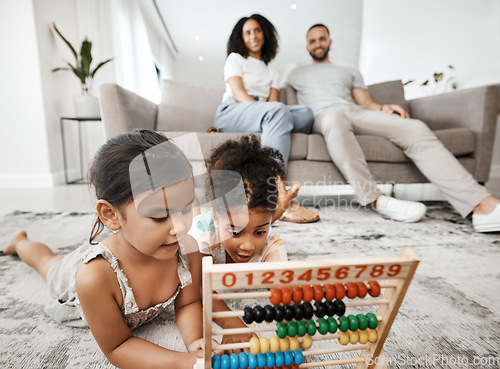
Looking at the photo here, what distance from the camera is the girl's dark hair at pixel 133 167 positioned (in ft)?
1.44

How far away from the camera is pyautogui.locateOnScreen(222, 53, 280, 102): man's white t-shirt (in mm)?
1669

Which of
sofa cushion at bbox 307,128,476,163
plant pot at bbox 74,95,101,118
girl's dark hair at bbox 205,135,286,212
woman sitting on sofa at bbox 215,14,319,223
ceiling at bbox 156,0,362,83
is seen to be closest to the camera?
girl's dark hair at bbox 205,135,286,212

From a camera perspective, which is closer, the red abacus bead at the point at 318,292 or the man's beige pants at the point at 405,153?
the red abacus bead at the point at 318,292

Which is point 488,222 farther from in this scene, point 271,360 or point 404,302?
point 271,360

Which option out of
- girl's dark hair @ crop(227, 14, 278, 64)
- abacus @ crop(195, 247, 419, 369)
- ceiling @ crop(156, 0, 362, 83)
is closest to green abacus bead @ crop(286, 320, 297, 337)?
abacus @ crop(195, 247, 419, 369)

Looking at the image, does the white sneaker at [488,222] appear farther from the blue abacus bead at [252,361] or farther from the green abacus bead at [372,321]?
the blue abacus bead at [252,361]

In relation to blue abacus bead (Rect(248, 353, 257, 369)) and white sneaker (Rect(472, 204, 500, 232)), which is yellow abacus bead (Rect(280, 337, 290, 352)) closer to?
blue abacus bead (Rect(248, 353, 257, 369))

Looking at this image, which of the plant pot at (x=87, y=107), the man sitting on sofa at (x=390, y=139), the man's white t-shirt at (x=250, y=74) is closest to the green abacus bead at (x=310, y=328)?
the man sitting on sofa at (x=390, y=139)

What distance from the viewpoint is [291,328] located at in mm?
379

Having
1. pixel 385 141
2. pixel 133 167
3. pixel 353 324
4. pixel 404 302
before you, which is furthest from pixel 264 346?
pixel 385 141

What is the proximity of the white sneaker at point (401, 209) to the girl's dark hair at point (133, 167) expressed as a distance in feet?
4.11

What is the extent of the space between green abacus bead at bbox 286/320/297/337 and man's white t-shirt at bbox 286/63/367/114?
163 cm

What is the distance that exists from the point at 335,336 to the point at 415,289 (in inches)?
18.8

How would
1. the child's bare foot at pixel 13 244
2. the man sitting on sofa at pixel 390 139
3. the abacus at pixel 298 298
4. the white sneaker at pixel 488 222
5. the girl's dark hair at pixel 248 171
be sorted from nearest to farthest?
the abacus at pixel 298 298 < the girl's dark hair at pixel 248 171 < the child's bare foot at pixel 13 244 < the white sneaker at pixel 488 222 < the man sitting on sofa at pixel 390 139
